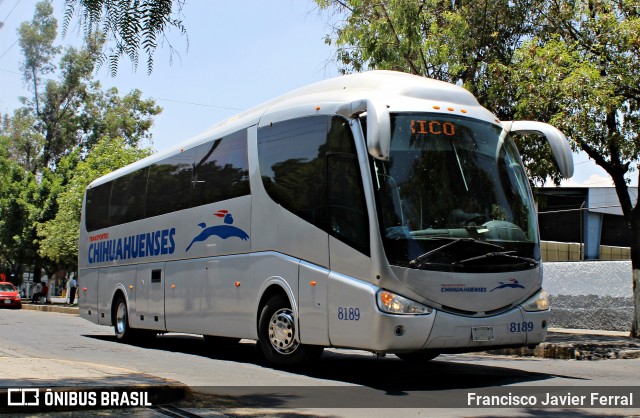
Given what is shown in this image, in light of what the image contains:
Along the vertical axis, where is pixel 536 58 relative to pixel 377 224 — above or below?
above

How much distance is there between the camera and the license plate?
880 centimetres

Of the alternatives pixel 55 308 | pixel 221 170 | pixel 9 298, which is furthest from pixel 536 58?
pixel 9 298

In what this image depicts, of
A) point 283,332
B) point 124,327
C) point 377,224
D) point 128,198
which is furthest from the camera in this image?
point 124,327

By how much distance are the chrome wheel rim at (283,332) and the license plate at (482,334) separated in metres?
2.42

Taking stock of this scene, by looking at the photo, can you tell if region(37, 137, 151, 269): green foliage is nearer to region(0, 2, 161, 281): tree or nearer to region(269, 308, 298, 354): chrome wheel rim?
region(0, 2, 161, 281): tree

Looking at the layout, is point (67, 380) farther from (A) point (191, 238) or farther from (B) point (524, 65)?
(B) point (524, 65)

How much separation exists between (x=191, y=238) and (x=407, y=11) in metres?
7.74

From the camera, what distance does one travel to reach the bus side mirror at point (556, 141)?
30.8 ft

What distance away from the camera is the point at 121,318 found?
53.9 feet

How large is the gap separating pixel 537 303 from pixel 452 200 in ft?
5.82

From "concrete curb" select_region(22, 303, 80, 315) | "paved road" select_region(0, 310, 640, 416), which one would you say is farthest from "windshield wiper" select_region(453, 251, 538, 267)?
"concrete curb" select_region(22, 303, 80, 315)

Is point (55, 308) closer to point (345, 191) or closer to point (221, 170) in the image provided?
point (221, 170)

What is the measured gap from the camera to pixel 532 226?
374 inches

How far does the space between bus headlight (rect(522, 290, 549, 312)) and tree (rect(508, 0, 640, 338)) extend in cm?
528
